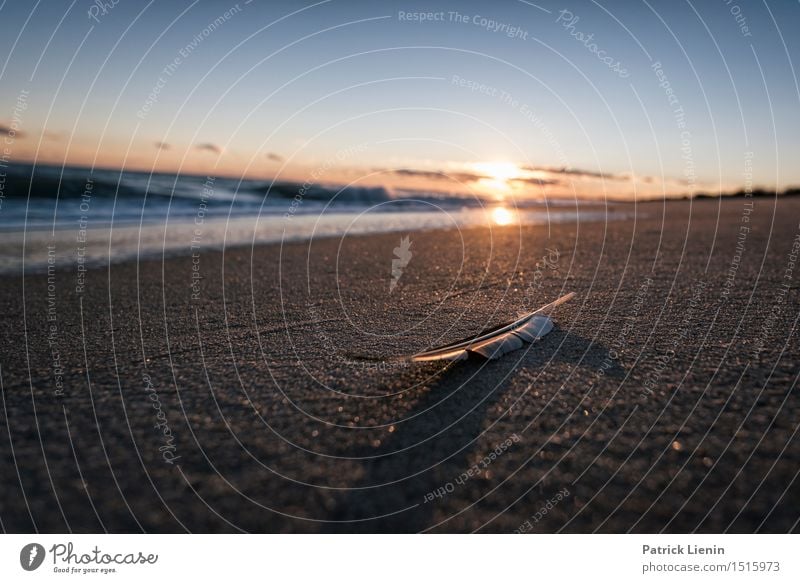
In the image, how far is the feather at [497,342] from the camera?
3.96m

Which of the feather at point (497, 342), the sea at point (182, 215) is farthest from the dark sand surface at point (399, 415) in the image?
the sea at point (182, 215)

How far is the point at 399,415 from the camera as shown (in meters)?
3.32

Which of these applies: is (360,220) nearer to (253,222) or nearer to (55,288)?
(253,222)
